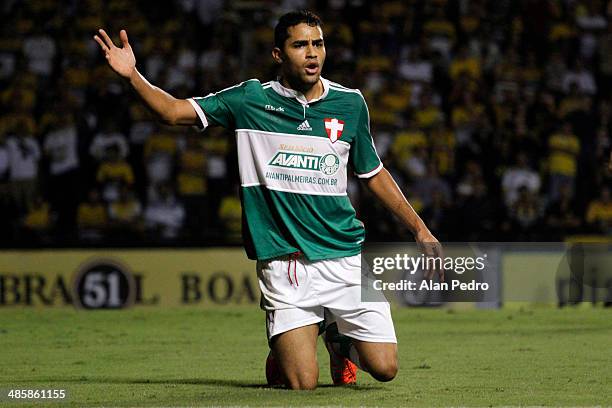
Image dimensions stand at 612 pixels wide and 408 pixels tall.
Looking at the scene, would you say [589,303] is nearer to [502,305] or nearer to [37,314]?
[502,305]

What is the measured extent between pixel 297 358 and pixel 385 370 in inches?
21.6

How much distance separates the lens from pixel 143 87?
700 cm

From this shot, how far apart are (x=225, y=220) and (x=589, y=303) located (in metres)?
4.44

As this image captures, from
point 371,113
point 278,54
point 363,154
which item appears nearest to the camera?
point 278,54

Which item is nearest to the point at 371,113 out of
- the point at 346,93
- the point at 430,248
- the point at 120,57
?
the point at 346,93

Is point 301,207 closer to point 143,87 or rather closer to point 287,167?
point 287,167

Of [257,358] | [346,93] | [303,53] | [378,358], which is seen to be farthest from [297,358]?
[257,358]

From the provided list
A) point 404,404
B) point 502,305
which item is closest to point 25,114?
point 502,305

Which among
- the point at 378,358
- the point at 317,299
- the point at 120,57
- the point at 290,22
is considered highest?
the point at 290,22

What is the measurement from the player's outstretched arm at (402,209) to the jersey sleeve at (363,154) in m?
0.05

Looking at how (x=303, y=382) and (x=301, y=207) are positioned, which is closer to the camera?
(x=303, y=382)

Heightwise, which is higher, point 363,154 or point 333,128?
point 333,128
